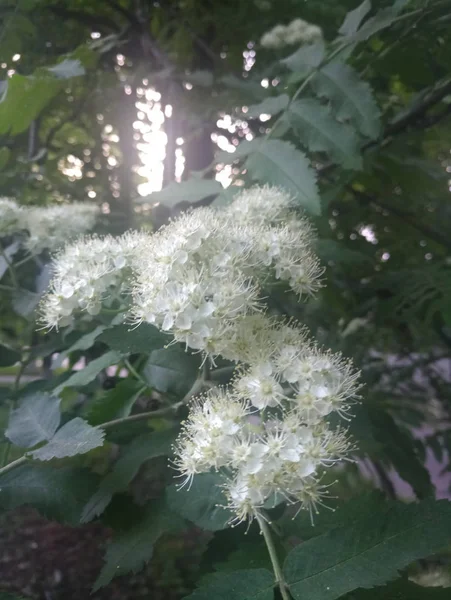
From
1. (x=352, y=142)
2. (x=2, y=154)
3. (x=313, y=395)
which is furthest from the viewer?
(x=2, y=154)

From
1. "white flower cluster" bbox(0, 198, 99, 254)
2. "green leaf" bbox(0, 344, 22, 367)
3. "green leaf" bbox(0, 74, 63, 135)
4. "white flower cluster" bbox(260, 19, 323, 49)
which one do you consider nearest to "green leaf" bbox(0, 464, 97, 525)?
"green leaf" bbox(0, 344, 22, 367)

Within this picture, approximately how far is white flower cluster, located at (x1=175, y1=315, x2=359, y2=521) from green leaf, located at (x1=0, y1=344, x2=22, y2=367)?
51 centimetres

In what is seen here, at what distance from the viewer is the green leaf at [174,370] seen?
0.80 meters

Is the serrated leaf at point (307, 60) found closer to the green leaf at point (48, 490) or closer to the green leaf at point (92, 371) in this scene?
the green leaf at point (92, 371)

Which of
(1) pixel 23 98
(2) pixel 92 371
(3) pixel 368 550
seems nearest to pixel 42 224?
(1) pixel 23 98

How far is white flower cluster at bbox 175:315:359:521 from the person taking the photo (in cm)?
58

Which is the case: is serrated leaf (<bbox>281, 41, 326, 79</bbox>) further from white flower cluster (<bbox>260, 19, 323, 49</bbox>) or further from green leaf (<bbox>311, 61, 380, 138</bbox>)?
white flower cluster (<bbox>260, 19, 323, 49</bbox>)

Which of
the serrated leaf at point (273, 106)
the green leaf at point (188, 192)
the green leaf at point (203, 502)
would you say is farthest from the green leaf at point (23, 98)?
the green leaf at point (203, 502)

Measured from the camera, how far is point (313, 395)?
64 centimetres

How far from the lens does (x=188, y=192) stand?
1.09 metres

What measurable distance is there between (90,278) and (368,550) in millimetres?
547

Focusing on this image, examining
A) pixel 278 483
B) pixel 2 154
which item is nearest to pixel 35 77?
pixel 2 154

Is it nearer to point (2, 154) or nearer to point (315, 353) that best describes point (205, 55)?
point (2, 154)

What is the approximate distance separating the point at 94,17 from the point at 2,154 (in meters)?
0.79
